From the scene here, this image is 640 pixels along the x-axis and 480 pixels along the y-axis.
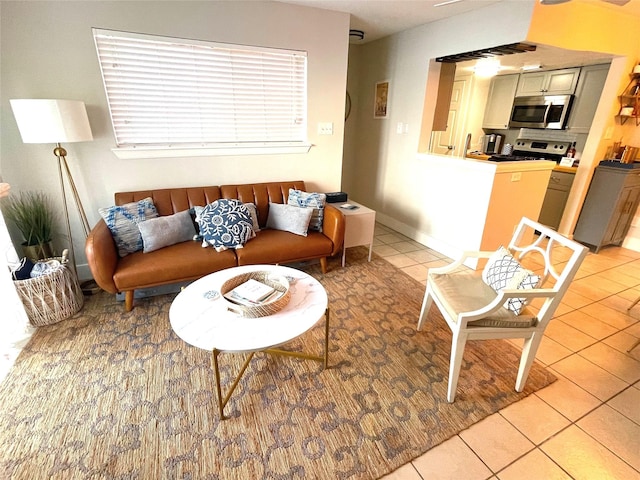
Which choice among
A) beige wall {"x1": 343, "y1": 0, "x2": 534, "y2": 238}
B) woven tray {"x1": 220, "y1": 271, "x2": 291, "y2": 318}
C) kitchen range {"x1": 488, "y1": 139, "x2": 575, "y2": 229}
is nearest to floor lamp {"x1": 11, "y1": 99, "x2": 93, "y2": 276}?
woven tray {"x1": 220, "y1": 271, "x2": 291, "y2": 318}

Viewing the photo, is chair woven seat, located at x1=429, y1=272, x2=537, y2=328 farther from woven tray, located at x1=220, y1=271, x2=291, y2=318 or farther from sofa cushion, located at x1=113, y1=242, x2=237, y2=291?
sofa cushion, located at x1=113, y1=242, x2=237, y2=291

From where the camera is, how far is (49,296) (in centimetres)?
206

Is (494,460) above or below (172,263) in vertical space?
below

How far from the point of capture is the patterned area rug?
4.29 feet

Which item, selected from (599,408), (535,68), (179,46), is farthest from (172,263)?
(535,68)

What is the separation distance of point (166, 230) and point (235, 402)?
4.73 feet

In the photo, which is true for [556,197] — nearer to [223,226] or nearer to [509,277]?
[509,277]

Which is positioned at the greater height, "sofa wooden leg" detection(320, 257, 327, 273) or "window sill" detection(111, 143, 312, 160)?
"window sill" detection(111, 143, 312, 160)

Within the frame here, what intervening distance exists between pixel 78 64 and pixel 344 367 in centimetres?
289

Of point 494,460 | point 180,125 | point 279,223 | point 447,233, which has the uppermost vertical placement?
point 180,125

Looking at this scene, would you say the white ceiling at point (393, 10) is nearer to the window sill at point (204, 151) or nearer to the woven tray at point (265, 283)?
the window sill at point (204, 151)

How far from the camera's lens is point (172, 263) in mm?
2211

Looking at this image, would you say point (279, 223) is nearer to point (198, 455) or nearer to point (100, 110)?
→ point (100, 110)

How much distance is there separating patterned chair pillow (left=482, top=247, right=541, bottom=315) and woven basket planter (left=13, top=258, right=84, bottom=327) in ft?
9.22
